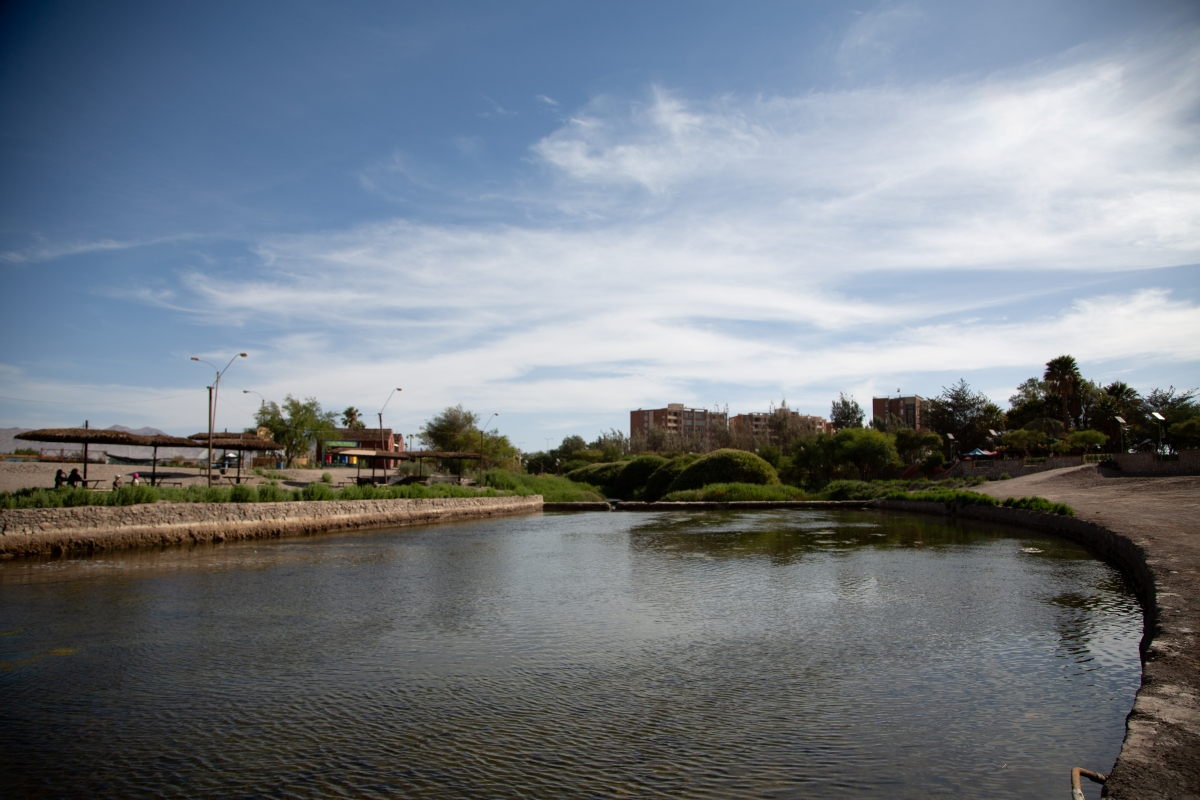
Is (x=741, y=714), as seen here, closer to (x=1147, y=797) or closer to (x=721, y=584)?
(x=1147, y=797)

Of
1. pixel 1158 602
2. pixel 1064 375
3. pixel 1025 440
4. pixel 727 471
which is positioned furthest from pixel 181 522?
pixel 1064 375

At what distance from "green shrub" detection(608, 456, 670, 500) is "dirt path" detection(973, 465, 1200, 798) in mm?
35996

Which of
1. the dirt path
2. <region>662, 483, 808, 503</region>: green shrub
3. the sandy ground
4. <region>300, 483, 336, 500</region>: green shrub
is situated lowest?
<region>662, 483, 808, 503</region>: green shrub

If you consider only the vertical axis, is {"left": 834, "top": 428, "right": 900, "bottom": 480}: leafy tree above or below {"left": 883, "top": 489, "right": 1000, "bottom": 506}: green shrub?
above

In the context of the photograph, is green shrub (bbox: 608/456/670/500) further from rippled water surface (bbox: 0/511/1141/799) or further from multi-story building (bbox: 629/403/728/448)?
multi-story building (bbox: 629/403/728/448)

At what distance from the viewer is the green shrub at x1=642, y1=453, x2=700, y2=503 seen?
48.7m

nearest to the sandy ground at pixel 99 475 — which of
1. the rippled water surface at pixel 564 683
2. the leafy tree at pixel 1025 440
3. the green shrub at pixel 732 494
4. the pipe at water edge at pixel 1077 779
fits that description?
the green shrub at pixel 732 494

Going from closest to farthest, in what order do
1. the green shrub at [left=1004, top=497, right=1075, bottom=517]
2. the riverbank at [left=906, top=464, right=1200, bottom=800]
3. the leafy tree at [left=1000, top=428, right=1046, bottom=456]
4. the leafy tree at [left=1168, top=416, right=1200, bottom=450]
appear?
the riverbank at [left=906, top=464, right=1200, bottom=800], the green shrub at [left=1004, top=497, right=1075, bottom=517], the leafy tree at [left=1168, top=416, right=1200, bottom=450], the leafy tree at [left=1000, top=428, right=1046, bottom=456]

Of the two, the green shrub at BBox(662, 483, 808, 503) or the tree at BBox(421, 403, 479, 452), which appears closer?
the green shrub at BBox(662, 483, 808, 503)

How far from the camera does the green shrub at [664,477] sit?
48.7 m

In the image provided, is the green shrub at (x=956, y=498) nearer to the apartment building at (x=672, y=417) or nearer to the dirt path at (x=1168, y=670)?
the dirt path at (x=1168, y=670)

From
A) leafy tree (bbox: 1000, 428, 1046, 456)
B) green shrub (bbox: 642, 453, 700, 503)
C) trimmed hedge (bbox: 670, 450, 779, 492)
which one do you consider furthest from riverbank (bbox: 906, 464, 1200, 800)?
green shrub (bbox: 642, 453, 700, 503)

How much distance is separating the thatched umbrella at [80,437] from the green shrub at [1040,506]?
3172 centimetres

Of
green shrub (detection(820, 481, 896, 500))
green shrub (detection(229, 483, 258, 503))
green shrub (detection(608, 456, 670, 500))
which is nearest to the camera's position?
green shrub (detection(229, 483, 258, 503))
